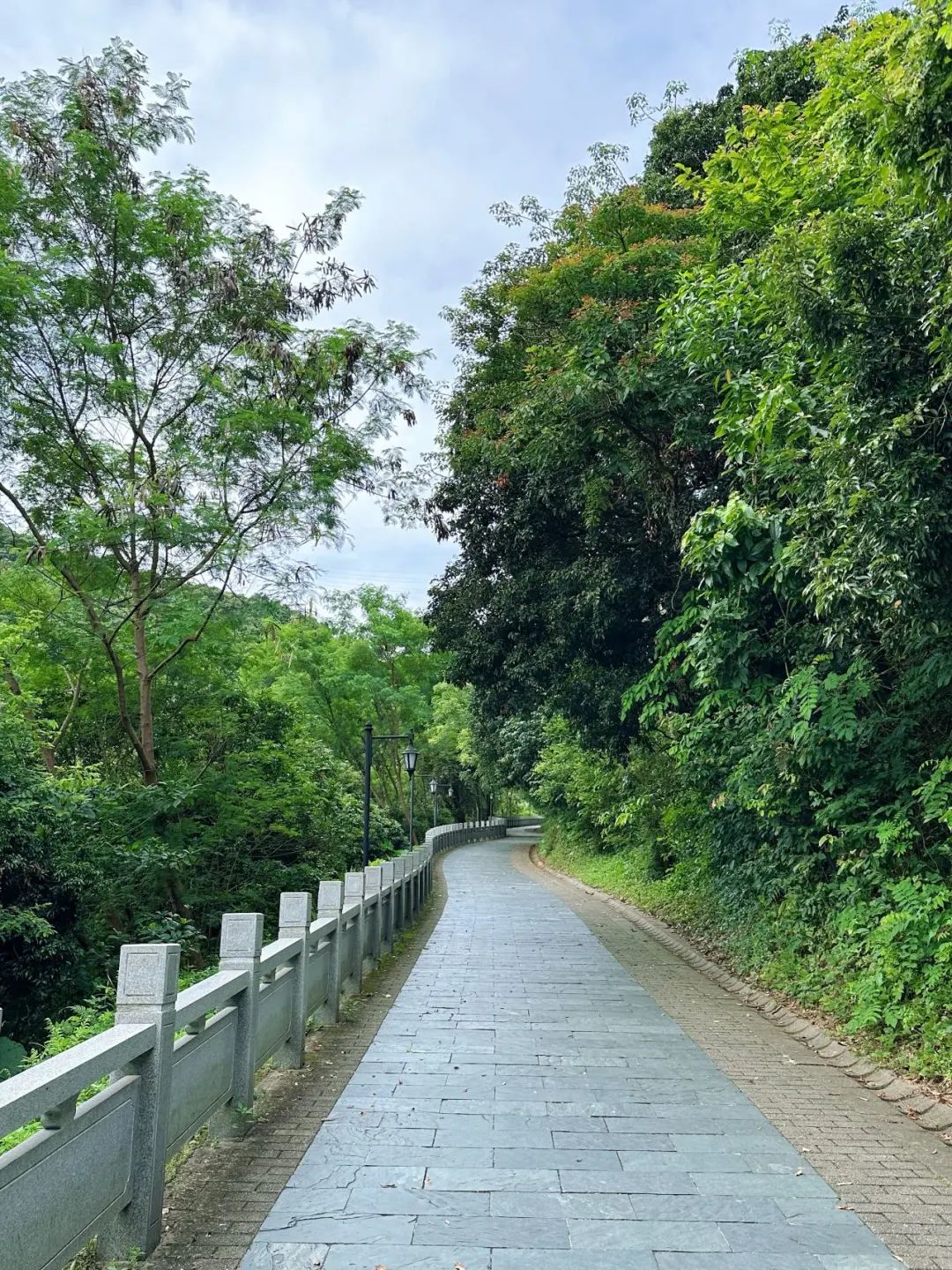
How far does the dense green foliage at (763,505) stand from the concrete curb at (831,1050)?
20 cm

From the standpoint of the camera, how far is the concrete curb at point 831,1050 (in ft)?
16.7

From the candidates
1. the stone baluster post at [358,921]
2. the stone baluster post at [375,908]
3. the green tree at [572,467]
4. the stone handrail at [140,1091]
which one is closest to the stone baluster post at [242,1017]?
the stone handrail at [140,1091]

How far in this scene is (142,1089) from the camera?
3441 millimetres

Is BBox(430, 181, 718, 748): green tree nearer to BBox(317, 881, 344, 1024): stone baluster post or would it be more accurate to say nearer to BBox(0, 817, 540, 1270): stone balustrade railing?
BBox(317, 881, 344, 1024): stone baluster post

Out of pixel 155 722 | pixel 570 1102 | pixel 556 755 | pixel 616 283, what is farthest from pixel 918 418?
pixel 556 755

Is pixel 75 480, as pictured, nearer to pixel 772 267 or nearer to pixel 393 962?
pixel 393 962

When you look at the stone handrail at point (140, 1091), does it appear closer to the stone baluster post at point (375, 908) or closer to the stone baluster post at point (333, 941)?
the stone baluster post at point (333, 941)

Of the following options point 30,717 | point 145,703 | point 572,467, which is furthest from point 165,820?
point 572,467

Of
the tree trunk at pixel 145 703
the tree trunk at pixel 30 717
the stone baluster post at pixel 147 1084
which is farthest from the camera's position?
the tree trunk at pixel 145 703

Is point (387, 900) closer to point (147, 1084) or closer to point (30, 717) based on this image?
point (30, 717)

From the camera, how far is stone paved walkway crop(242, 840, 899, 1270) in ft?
11.2

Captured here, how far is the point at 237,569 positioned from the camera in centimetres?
1362

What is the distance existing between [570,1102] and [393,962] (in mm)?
5495

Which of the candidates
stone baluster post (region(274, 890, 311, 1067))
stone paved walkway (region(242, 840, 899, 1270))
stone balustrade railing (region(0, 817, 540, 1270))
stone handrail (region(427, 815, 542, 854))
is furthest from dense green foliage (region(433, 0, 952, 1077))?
stone handrail (region(427, 815, 542, 854))
